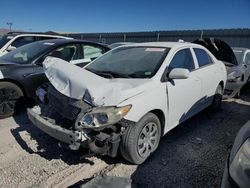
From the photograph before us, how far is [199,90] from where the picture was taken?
16.3 feet

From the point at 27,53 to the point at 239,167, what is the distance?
520 cm

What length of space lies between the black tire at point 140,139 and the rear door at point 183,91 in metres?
0.43

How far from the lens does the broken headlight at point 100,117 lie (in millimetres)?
3182

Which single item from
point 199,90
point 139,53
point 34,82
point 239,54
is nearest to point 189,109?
point 199,90

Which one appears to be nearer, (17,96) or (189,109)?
(189,109)

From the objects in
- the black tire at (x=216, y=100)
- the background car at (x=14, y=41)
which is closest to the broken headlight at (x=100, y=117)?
the black tire at (x=216, y=100)

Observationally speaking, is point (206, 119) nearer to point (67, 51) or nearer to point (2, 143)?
point (67, 51)

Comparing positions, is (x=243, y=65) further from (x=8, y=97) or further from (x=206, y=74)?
(x=8, y=97)

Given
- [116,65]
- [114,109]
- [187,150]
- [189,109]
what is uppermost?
[116,65]

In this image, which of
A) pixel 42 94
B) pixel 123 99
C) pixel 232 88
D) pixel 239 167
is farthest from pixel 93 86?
pixel 232 88

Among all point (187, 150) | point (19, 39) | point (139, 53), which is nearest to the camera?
point (187, 150)

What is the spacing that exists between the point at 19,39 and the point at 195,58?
554cm

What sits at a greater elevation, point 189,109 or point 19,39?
point 19,39

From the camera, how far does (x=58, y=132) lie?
3.30 m
